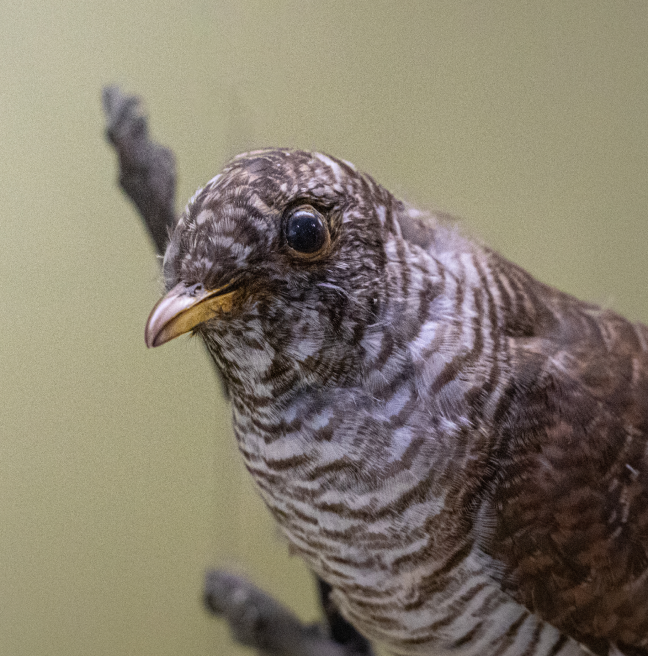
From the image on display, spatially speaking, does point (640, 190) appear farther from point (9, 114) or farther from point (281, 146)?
point (9, 114)

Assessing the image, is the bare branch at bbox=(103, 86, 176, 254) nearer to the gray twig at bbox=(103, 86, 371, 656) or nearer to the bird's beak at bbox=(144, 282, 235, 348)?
the gray twig at bbox=(103, 86, 371, 656)

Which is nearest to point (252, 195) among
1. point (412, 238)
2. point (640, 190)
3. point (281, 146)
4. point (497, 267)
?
point (281, 146)

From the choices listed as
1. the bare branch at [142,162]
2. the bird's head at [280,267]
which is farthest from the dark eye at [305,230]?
the bare branch at [142,162]

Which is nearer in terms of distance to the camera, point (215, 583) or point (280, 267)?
point (280, 267)

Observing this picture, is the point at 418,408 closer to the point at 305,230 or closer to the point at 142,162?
the point at 305,230

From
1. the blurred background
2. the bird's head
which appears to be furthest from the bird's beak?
the blurred background

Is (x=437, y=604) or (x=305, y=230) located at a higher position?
(x=305, y=230)

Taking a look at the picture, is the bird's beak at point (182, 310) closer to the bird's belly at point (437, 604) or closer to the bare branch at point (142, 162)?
the bare branch at point (142, 162)

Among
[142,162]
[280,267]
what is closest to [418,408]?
[280,267]
